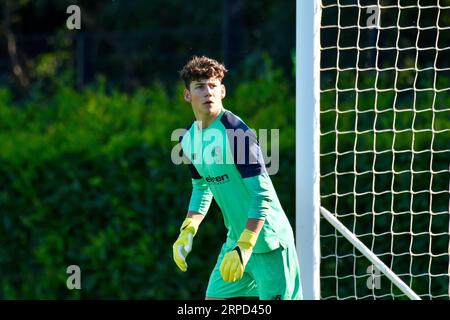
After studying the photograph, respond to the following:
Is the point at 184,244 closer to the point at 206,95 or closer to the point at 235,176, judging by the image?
the point at 235,176

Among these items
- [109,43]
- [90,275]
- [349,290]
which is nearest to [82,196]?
[90,275]

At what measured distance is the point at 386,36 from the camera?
30.9 feet

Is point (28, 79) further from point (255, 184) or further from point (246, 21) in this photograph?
point (255, 184)

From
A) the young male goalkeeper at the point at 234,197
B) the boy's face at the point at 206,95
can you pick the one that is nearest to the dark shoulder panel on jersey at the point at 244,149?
the young male goalkeeper at the point at 234,197

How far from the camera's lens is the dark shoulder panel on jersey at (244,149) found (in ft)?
15.5

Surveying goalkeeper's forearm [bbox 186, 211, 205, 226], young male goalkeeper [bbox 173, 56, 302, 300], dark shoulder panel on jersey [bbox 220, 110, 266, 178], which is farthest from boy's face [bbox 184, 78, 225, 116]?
goalkeeper's forearm [bbox 186, 211, 205, 226]

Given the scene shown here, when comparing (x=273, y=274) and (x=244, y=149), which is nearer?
(x=244, y=149)

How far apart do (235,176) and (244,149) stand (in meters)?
0.16

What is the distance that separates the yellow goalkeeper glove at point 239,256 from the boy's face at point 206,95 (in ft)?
1.81

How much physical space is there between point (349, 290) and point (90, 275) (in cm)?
195

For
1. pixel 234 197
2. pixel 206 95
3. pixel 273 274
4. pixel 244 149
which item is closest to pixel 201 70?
pixel 206 95

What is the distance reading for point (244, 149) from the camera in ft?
15.5

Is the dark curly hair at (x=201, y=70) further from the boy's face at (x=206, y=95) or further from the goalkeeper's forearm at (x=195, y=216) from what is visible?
the goalkeeper's forearm at (x=195, y=216)
